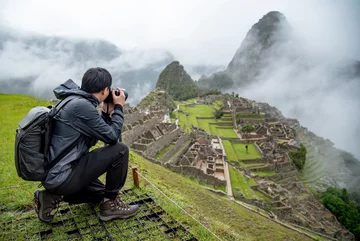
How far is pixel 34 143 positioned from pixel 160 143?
16.4 metres

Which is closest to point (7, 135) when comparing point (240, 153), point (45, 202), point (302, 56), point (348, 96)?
point (45, 202)

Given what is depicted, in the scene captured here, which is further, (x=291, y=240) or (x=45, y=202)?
(x=291, y=240)

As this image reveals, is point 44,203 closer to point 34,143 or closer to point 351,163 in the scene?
point 34,143

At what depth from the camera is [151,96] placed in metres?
49.6

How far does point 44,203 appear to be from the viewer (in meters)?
3.28

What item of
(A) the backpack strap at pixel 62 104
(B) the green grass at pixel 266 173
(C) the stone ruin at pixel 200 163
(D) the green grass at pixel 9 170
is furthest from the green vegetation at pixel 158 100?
(A) the backpack strap at pixel 62 104

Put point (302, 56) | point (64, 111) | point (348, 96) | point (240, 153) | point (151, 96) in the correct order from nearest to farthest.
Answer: point (64, 111) → point (240, 153) → point (151, 96) → point (348, 96) → point (302, 56)

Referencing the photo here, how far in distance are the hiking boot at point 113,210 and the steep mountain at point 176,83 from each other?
227ft

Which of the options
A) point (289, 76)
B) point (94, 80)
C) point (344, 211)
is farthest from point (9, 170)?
point (289, 76)

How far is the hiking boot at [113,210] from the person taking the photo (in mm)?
3438

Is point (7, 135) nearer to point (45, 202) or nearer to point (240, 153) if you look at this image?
point (45, 202)

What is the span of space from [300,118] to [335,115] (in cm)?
2461

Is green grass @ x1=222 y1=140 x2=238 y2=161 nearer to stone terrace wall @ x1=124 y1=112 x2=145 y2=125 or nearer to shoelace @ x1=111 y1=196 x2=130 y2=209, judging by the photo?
stone terrace wall @ x1=124 y1=112 x2=145 y2=125

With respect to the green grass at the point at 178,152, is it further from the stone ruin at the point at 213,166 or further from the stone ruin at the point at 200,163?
the stone ruin at the point at 200,163
